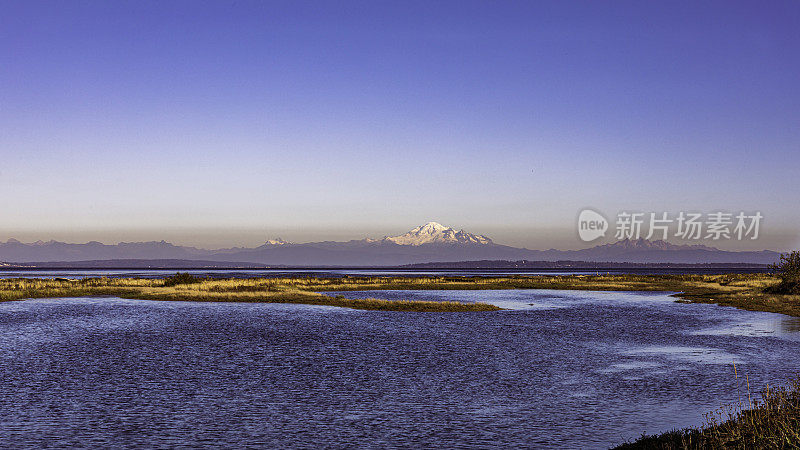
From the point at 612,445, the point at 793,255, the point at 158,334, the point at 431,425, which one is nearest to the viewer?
the point at 612,445

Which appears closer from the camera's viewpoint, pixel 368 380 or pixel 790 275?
pixel 368 380

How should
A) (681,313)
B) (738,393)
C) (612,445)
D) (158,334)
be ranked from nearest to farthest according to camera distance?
(612,445), (738,393), (158,334), (681,313)

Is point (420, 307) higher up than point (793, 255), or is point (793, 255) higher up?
point (793, 255)

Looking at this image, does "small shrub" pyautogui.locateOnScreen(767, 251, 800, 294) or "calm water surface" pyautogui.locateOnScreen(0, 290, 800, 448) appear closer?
"calm water surface" pyautogui.locateOnScreen(0, 290, 800, 448)

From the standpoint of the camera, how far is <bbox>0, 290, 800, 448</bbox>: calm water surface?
17266 millimetres

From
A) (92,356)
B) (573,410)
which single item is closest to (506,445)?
(573,410)

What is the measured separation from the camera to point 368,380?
24.8 metres

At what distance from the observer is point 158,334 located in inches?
1583

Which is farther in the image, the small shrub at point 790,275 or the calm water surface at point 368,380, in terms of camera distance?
the small shrub at point 790,275

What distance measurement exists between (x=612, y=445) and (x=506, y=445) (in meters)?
2.68

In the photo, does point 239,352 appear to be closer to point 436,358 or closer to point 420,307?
point 436,358

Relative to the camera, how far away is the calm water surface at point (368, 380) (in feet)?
56.6

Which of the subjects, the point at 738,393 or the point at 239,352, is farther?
the point at 239,352

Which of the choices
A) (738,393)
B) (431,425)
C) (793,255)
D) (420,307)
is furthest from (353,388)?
(793,255)
